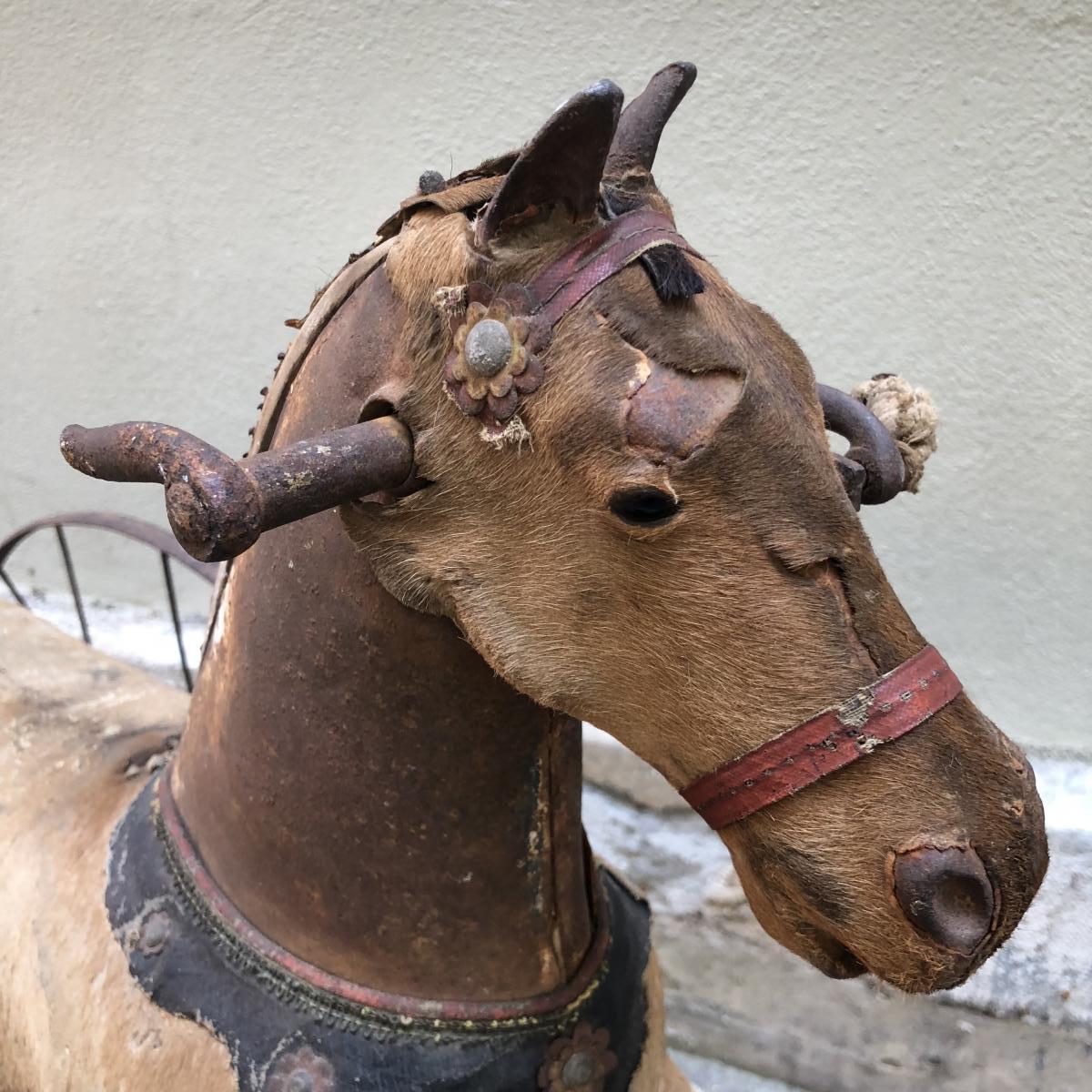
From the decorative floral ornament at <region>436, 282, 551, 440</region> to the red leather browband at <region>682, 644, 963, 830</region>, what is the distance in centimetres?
22

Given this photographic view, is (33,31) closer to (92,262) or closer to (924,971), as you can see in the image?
(92,262)

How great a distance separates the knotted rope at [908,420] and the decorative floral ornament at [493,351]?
1.29ft

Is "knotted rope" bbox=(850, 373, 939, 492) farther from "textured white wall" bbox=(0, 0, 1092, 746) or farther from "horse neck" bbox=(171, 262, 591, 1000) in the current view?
"textured white wall" bbox=(0, 0, 1092, 746)

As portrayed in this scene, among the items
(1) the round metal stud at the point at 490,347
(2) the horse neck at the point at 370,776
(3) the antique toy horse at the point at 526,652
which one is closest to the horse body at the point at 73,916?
(3) the antique toy horse at the point at 526,652

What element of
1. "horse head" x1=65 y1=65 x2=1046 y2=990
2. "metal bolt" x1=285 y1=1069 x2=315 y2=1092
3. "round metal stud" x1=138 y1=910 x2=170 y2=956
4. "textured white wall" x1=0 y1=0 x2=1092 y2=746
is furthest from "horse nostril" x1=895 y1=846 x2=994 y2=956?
"textured white wall" x1=0 y1=0 x2=1092 y2=746

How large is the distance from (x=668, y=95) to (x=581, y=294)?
19 cm

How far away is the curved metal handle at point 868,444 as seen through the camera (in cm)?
72

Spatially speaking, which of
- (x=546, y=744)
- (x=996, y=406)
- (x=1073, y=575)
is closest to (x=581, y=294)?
(x=546, y=744)

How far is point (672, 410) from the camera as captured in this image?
49 cm

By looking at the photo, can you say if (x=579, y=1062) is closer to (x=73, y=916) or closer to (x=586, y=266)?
(x=73, y=916)

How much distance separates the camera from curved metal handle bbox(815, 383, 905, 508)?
723mm

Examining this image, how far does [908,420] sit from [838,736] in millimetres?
376

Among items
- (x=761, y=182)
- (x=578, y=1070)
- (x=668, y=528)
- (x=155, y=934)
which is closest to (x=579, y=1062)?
(x=578, y=1070)

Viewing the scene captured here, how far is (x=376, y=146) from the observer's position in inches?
59.1
